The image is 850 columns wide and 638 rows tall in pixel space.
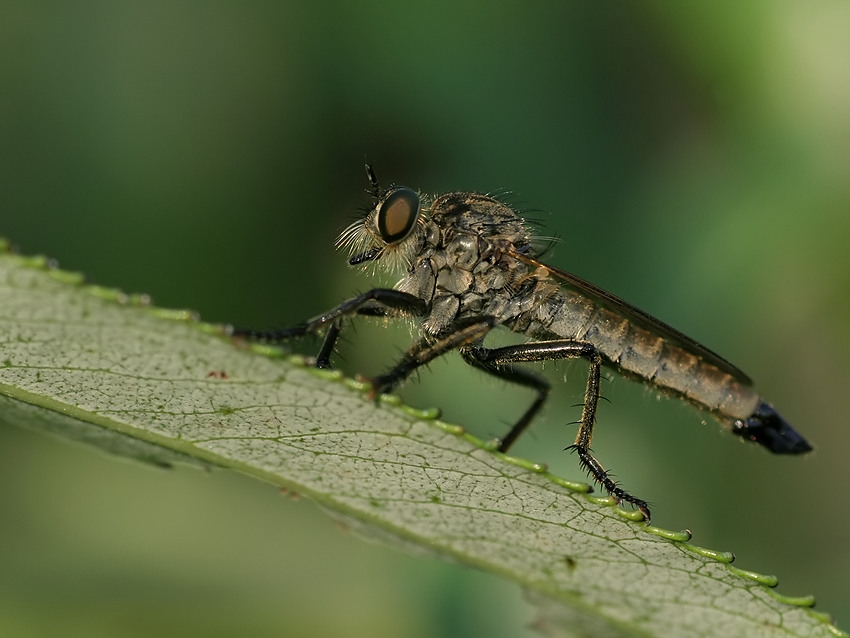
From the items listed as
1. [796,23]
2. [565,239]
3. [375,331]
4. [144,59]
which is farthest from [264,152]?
[796,23]

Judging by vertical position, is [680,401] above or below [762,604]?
above

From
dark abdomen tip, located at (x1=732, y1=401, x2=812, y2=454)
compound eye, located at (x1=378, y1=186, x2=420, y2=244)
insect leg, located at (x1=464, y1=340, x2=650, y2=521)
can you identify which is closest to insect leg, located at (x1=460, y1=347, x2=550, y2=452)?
insect leg, located at (x1=464, y1=340, x2=650, y2=521)

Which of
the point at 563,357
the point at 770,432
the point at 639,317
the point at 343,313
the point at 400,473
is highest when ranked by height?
the point at 639,317

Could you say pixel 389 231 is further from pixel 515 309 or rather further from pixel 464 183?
pixel 464 183

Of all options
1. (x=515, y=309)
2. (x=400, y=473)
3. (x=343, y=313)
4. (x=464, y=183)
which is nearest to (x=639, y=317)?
(x=515, y=309)

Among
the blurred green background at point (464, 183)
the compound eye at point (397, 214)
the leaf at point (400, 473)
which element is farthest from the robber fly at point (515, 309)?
the leaf at point (400, 473)

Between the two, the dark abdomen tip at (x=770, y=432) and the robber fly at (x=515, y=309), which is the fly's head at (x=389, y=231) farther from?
the dark abdomen tip at (x=770, y=432)

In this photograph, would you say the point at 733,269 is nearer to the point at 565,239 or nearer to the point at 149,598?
the point at 565,239
